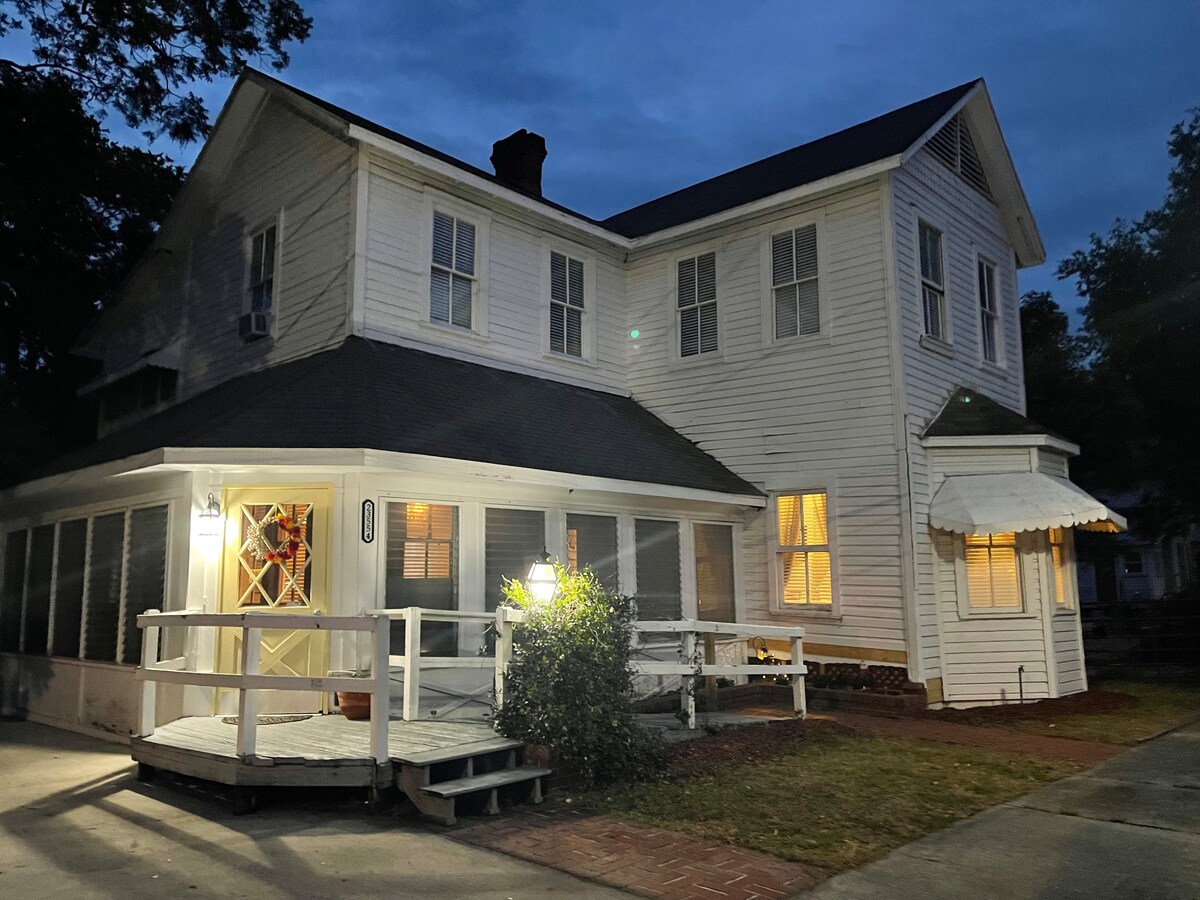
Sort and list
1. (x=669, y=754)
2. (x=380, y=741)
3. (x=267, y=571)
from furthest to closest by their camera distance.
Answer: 1. (x=267, y=571)
2. (x=669, y=754)
3. (x=380, y=741)

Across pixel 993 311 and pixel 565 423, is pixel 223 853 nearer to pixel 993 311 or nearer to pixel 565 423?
pixel 565 423

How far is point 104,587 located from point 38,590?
214cm

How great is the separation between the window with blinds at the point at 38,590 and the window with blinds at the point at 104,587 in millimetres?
1276

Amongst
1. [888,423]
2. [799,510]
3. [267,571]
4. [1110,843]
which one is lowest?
[1110,843]

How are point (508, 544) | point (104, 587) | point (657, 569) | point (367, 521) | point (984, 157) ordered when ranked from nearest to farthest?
point (367, 521) → point (508, 544) → point (104, 587) → point (657, 569) → point (984, 157)

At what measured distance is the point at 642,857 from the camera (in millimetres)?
5402

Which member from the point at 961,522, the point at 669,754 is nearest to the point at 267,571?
the point at 669,754

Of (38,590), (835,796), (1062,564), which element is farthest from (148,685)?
(1062,564)

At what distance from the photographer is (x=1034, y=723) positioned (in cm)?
1029

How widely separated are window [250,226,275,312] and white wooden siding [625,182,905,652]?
5.82 m

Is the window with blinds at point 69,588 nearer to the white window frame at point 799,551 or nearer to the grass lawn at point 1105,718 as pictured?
the white window frame at point 799,551

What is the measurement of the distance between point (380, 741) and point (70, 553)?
6827 millimetres

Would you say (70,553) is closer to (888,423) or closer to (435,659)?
(435,659)

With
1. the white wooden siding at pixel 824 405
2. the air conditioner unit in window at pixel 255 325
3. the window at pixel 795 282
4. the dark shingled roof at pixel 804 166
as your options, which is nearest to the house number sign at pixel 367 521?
the air conditioner unit in window at pixel 255 325
